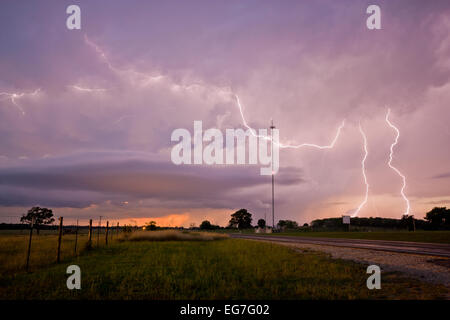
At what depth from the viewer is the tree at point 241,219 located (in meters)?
131

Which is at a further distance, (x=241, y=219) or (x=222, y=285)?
(x=241, y=219)

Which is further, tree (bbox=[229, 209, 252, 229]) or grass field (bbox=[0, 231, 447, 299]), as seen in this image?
tree (bbox=[229, 209, 252, 229])

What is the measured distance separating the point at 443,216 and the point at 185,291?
10067cm

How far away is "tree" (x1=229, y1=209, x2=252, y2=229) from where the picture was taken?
430 feet

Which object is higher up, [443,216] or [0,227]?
[443,216]

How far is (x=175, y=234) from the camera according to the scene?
131ft

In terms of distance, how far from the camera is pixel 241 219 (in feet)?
431

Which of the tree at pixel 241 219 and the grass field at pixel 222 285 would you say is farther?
the tree at pixel 241 219
